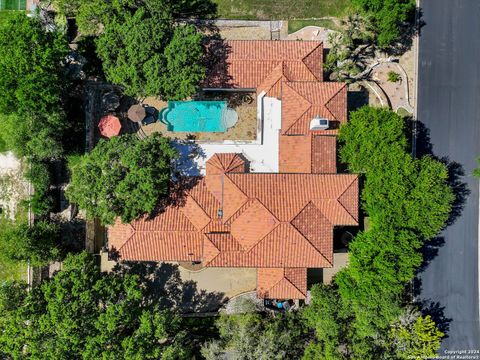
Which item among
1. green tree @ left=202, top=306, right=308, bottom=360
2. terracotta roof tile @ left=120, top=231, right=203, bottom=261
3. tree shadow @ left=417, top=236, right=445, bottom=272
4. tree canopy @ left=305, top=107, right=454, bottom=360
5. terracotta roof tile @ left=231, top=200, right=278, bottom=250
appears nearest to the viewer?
tree canopy @ left=305, top=107, right=454, bottom=360

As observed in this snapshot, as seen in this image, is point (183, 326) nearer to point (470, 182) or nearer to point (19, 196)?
point (19, 196)

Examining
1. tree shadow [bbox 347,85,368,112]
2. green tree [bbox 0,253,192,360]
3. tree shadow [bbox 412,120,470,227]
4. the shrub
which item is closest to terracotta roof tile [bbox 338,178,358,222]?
tree shadow [bbox 347,85,368,112]

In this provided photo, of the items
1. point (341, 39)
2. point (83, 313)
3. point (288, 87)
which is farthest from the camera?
point (341, 39)

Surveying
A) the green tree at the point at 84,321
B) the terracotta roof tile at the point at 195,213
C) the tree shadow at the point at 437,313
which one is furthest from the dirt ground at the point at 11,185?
the tree shadow at the point at 437,313

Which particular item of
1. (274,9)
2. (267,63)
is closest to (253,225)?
(267,63)

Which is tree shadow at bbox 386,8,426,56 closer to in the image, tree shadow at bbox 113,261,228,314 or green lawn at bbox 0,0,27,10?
tree shadow at bbox 113,261,228,314

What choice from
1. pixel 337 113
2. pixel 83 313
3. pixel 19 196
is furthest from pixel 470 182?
pixel 19 196
